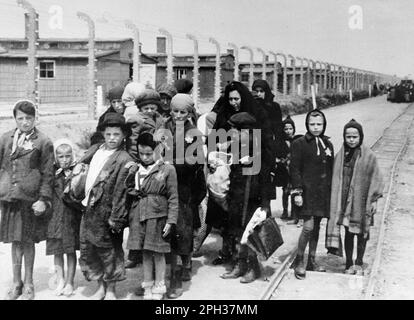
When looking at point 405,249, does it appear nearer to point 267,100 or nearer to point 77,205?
point 267,100

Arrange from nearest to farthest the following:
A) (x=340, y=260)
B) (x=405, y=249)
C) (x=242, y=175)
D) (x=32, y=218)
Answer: (x=32, y=218)
(x=242, y=175)
(x=340, y=260)
(x=405, y=249)

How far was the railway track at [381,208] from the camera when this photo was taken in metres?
5.49

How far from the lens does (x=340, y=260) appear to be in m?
6.77

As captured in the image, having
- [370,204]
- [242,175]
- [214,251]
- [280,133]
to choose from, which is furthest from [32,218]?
[280,133]

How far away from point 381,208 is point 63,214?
6.28m

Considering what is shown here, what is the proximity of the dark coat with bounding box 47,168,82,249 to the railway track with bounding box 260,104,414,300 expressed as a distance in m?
1.83

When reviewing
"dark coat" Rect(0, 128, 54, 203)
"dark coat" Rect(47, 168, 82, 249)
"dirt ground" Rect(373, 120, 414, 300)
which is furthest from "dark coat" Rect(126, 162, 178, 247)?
"dirt ground" Rect(373, 120, 414, 300)

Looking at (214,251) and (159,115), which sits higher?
(159,115)

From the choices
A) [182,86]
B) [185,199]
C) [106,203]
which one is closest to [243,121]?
[185,199]

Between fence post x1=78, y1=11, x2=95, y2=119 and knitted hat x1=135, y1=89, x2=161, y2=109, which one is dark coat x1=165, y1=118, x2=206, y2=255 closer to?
knitted hat x1=135, y1=89, x2=161, y2=109

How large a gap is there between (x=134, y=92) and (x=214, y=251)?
7.40ft

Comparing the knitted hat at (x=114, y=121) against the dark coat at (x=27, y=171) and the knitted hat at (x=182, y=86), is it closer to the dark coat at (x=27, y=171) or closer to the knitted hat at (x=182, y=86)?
the dark coat at (x=27, y=171)

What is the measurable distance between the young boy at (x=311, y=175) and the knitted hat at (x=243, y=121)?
57 centimetres
